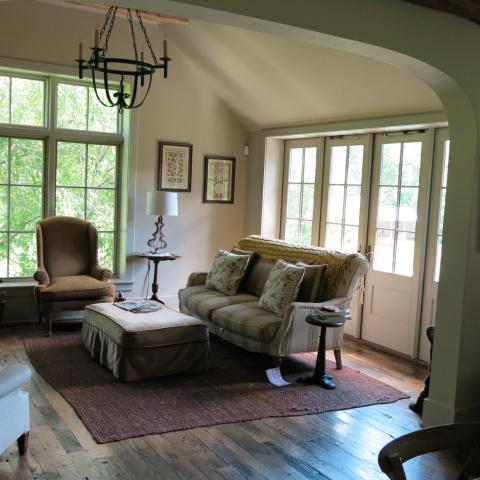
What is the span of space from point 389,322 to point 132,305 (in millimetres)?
2321

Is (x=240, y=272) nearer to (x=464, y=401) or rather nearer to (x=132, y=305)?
(x=132, y=305)

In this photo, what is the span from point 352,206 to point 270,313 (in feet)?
5.48

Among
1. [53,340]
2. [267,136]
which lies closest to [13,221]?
[53,340]

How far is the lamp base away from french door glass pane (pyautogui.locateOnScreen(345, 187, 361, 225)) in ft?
6.64

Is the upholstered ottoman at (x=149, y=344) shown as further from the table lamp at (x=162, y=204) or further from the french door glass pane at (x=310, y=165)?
the french door glass pane at (x=310, y=165)

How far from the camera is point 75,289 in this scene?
220 inches

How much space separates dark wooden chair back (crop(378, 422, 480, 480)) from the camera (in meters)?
1.55

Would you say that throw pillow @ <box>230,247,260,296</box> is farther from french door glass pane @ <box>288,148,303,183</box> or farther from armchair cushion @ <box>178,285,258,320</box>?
french door glass pane @ <box>288,148,303,183</box>

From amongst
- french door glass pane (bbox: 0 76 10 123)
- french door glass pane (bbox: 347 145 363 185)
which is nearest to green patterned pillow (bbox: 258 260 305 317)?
french door glass pane (bbox: 347 145 363 185)

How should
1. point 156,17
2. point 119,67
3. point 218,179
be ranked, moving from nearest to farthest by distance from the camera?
1. point 156,17
2. point 119,67
3. point 218,179

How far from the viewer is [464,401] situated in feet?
12.0

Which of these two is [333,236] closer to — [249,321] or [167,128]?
[249,321]

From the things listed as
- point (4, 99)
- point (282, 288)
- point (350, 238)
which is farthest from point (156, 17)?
point (282, 288)

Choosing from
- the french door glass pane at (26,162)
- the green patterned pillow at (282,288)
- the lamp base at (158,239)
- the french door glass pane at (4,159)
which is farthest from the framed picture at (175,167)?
the green patterned pillow at (282,288)
